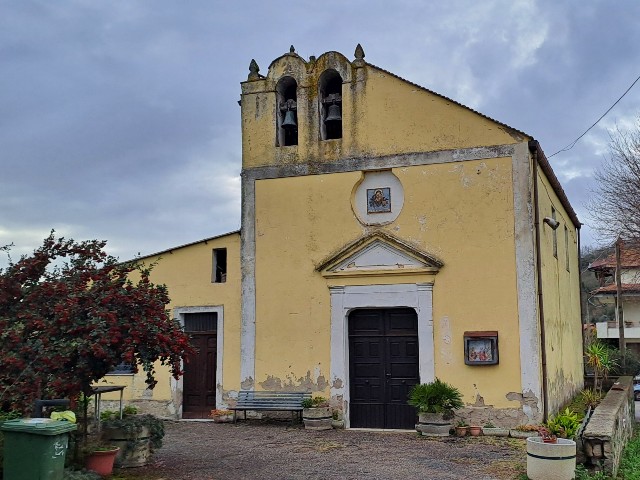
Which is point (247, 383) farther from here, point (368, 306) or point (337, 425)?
point (368, 306)

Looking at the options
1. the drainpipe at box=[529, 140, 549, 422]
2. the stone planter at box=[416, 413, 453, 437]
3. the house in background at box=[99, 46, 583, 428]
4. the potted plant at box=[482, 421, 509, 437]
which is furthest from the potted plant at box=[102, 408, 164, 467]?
the drainpipe at box=[529, 140, 549, 422]

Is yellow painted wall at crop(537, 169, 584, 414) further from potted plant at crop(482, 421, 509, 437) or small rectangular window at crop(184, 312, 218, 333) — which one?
Answer: small rectangular window at crop(184, 312, 218, 333)

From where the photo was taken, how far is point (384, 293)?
13.2 meters

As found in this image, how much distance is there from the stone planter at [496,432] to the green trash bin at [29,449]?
7.82m

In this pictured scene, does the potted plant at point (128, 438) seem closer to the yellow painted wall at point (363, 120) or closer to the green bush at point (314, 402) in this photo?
the green bush at point (314, 402)

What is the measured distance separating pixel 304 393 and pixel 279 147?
5.39 metres

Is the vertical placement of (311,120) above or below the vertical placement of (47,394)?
above

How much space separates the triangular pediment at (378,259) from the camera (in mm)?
12969

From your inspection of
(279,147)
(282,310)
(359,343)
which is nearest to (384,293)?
(359,343)

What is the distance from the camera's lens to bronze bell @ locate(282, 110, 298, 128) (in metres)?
14.4

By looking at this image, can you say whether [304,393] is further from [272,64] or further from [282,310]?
[272,64]

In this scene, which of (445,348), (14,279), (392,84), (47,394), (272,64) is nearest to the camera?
(47,394)

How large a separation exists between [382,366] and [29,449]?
300 inches

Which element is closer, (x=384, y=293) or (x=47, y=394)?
(x=47, y=394)
